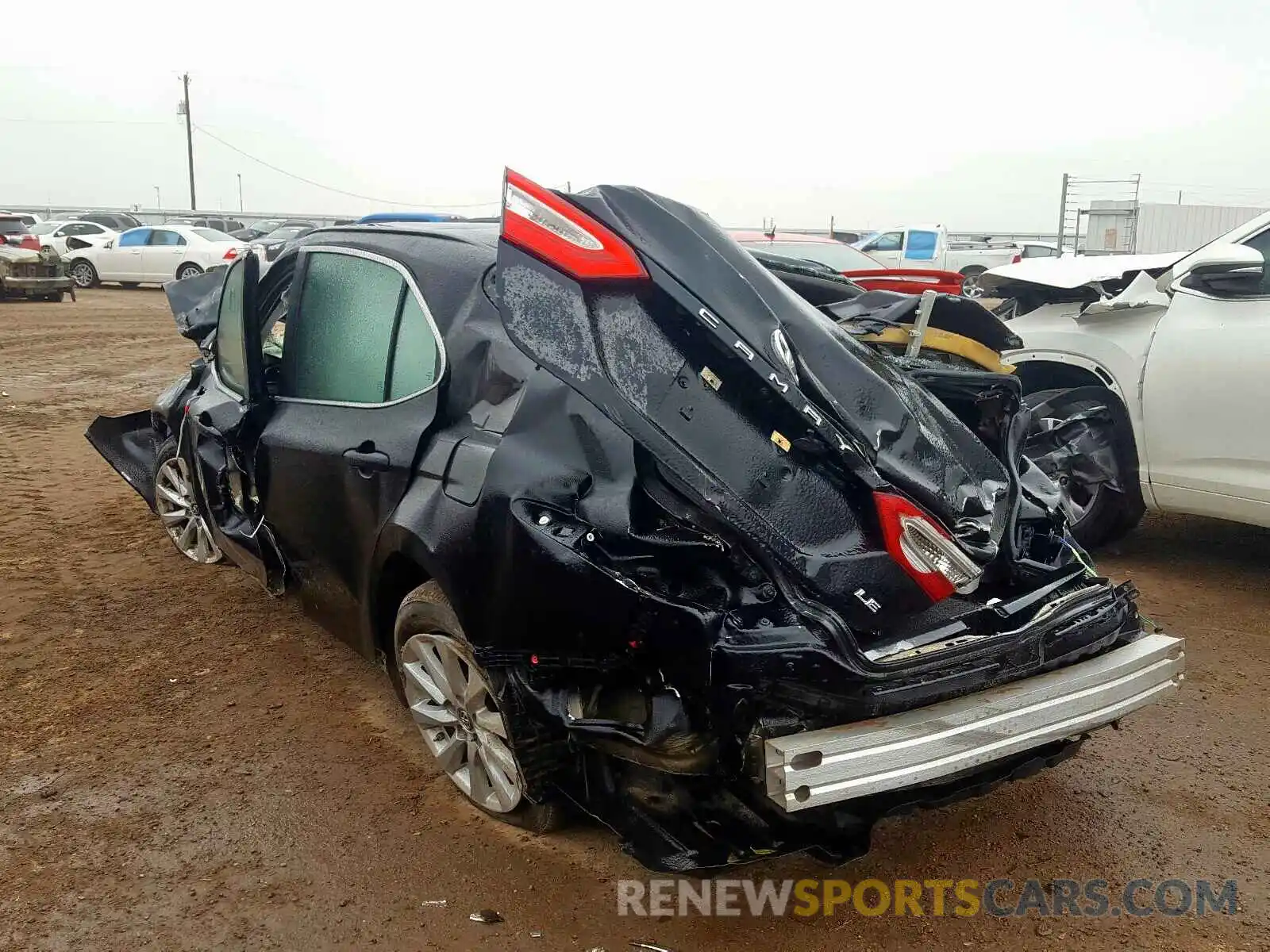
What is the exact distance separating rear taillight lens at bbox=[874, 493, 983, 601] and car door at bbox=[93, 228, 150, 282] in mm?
24021

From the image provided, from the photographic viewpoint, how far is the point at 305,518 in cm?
361

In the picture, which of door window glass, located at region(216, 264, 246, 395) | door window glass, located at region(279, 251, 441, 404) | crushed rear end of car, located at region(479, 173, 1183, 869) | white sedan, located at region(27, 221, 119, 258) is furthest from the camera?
white sedan, located at region(27, 221, 119, 258)

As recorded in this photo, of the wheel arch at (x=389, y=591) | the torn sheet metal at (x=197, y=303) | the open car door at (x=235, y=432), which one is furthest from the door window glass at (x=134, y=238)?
the wheel arch at (x=389, y=591)

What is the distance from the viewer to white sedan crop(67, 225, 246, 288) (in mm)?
22688

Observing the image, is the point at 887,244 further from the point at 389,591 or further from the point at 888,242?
the point at 389,591

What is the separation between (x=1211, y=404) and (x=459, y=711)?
369 cm

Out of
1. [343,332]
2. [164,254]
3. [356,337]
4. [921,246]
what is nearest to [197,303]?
[343,332]

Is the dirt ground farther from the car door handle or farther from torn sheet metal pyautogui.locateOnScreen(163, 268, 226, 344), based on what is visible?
torn sheet metal pyautogui.locateOnScreen(163, 268, 226, 344)

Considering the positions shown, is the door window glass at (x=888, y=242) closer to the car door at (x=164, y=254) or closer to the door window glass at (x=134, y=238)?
the car door at (x=164, y=254)

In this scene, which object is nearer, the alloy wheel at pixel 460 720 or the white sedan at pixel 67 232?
the alloy wheel at pixel 460 720

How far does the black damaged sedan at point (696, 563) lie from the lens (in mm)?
2424

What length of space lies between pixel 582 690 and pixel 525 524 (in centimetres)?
44

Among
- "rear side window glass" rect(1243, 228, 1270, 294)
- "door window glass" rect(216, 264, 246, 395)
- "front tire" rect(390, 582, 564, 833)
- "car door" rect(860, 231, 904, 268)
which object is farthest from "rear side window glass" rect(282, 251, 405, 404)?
"car door" rect(860, 231, 904, 268)

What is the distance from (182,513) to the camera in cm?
527
